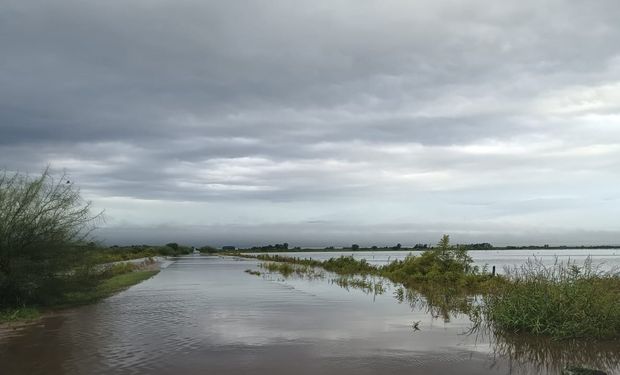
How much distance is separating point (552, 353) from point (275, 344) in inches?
246

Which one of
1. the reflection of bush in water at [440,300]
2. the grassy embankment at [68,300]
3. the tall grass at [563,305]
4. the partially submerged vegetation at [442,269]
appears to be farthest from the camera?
the partially submerged vegetation at [442,269]

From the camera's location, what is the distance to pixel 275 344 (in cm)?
1267

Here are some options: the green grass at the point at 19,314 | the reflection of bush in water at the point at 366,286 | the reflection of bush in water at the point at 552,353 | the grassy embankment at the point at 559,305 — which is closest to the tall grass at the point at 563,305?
the grassy embankment at the point at 559,305

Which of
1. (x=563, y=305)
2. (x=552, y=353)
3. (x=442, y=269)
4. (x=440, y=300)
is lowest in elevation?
(x=552, y=353)

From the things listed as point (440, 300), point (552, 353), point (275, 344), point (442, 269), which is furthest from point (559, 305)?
point (442, 269)

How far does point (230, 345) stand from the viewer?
41.1ft

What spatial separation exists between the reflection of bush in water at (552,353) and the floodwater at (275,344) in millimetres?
23

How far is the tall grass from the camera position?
1327 cm

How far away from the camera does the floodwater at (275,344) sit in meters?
10.5

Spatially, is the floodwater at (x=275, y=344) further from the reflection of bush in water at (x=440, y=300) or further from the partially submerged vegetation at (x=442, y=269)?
the partially submerged vegetation at (x=442, y=269)

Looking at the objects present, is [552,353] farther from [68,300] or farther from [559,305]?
[68,300]

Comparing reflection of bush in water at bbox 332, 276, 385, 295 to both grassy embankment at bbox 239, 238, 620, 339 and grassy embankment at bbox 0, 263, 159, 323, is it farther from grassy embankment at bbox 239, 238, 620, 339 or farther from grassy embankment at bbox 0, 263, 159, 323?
grassy embankment at bbox 0, 263, 159, 323

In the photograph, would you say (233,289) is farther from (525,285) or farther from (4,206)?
(525,285)

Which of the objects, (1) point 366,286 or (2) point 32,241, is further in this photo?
(1) point 366,286
